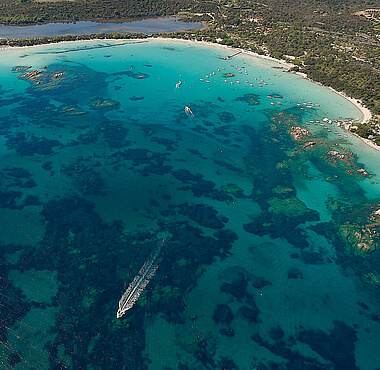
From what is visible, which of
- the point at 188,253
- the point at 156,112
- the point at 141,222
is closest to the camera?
the point at 188,253

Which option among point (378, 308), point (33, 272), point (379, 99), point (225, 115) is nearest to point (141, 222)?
point (33, 272)

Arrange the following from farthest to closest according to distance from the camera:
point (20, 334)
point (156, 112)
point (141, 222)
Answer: point (156, 112) < point (141, 222) < point (20, 334)

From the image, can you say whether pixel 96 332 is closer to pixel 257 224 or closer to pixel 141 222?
pixel 141 222

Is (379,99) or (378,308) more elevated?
(379,99)

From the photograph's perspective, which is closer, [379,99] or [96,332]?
[96,332]

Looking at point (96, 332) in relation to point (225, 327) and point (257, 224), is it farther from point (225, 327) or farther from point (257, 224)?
point (257, 224)

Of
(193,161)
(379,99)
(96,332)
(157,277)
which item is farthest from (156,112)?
(379,99)
